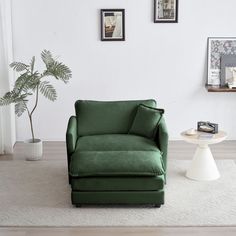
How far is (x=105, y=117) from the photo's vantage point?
525 centimetres

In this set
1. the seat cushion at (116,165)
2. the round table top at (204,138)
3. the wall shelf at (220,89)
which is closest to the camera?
the seat cushion at (116,165)

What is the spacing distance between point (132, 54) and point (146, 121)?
4.92 feet

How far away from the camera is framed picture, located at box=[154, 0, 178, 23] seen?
611 cm

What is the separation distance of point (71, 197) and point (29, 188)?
0.69 meters

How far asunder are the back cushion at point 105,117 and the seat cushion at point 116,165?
2.60ft

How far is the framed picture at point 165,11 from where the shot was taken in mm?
6106

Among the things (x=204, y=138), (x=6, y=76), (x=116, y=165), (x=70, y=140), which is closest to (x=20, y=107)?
(x=6, y=76)

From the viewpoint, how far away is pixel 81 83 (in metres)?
6.34

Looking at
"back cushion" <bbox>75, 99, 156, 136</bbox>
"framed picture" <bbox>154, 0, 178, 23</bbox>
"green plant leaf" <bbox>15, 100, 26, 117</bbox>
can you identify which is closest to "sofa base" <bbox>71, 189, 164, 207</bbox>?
"back cushion" <bbox>75, 99, 156, 136</bbox>

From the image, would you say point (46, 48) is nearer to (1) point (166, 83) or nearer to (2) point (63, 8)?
(2) point (63, 8)

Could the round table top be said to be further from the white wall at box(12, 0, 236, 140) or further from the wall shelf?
the white wall at box(12, 0, 236, 140)

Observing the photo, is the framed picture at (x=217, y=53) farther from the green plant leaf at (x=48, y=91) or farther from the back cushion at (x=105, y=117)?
the green plant leaf at (x=48, y=91)

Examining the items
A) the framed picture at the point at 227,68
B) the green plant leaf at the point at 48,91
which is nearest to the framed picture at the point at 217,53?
the framed picture at the point at 227,68

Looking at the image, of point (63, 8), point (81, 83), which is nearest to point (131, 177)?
point (81, 83)
